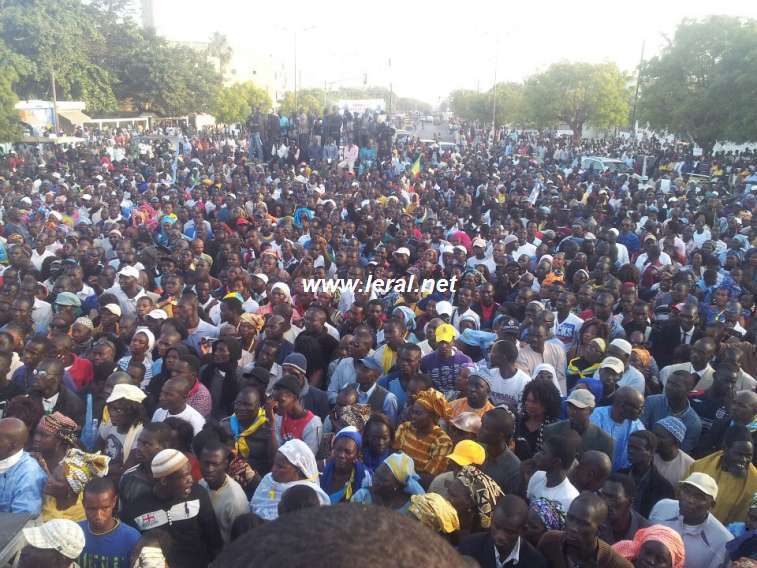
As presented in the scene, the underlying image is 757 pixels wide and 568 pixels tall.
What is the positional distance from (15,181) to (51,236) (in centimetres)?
731

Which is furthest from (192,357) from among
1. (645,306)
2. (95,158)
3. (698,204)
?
(95,158)

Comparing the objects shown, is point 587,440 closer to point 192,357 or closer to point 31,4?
point 192,357

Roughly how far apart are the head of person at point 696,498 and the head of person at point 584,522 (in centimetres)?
75

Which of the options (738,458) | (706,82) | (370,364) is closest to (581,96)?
(706,82)

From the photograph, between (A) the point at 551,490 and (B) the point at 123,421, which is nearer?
(A) the point at 551,490

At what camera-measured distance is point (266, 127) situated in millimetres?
23578

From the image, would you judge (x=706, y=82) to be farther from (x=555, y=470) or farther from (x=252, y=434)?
(x=252, y=434)

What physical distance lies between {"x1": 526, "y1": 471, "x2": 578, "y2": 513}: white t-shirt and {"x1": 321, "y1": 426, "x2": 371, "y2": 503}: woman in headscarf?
0.91m

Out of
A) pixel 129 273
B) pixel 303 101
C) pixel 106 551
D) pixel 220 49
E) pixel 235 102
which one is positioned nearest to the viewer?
pixel 106 551

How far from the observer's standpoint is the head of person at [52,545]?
2629mm

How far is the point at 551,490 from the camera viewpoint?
11.7 ft

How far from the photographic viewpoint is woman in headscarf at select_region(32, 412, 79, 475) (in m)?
3.83

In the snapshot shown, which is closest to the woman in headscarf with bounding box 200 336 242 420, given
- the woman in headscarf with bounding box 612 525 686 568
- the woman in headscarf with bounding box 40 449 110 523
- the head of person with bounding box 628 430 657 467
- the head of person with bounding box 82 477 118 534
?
the woman in headscarf with bounding box 40 449 110 523

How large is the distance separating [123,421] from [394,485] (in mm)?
1850
